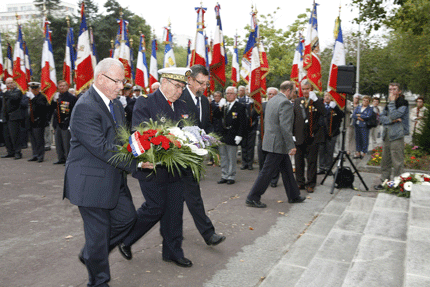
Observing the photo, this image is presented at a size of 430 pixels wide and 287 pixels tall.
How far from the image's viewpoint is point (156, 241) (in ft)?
16.7

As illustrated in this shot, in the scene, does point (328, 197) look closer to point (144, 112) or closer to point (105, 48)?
point (144, 112)

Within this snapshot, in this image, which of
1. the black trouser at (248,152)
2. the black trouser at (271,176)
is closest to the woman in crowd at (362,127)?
the black trouser at (248,152)

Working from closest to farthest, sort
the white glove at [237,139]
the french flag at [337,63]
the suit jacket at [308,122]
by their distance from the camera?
the suit jacket at [308,122] < the white glove at [237,139] < the french flag at [337,63]

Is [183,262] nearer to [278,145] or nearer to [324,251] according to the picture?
[324,251]

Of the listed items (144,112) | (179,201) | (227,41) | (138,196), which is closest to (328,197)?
(138,196)

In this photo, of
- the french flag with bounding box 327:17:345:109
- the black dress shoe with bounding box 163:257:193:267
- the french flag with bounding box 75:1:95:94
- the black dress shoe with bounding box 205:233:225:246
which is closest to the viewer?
the black dress shoe with bounding box 163:257:193:267

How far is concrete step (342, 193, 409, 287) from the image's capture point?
3600 mm

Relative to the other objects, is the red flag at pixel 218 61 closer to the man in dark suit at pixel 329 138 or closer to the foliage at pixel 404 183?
the man in dark suit at pixel 329 138

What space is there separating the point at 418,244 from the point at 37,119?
421 inches

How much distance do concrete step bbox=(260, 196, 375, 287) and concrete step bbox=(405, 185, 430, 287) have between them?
69 cm

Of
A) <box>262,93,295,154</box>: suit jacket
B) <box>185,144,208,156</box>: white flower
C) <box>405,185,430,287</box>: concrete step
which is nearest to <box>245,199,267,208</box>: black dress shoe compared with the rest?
<box>262,93,295,154</box>: suit jacket

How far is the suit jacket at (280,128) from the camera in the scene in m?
6.73

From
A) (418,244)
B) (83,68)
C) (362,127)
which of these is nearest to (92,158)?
(418,244)

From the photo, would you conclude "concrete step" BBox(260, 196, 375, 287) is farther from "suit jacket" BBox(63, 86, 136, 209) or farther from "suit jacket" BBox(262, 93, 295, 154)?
"suit jacket" BBox(63, 86, 136, 209)
